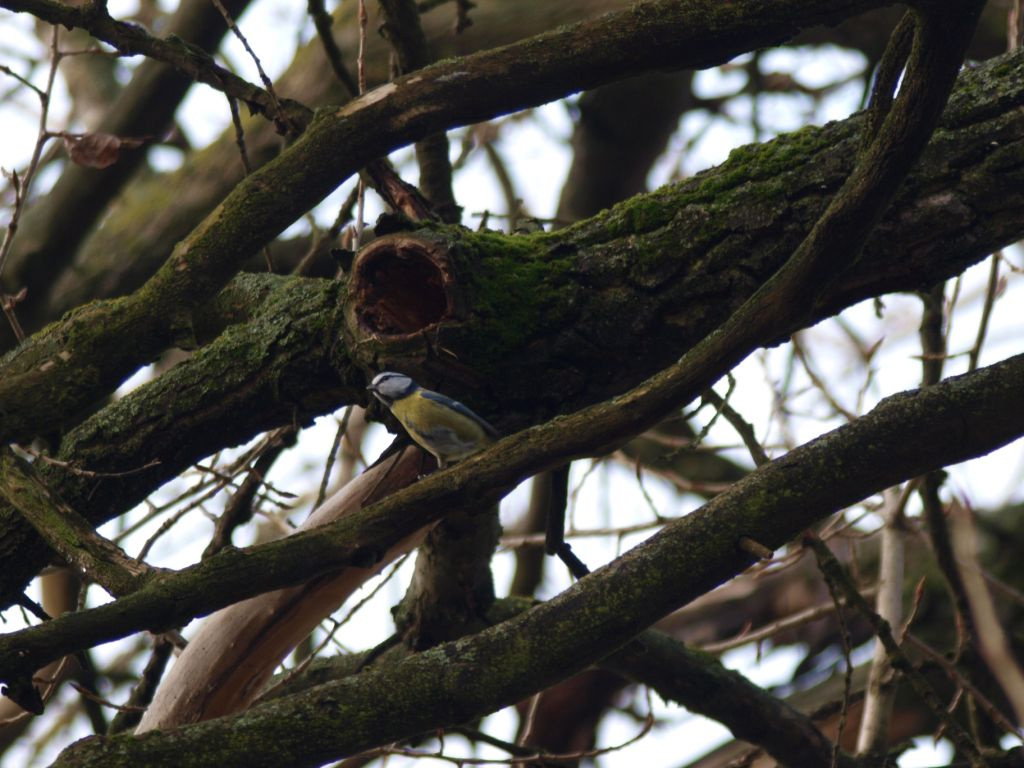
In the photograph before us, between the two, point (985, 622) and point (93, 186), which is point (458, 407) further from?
point (93, 186)

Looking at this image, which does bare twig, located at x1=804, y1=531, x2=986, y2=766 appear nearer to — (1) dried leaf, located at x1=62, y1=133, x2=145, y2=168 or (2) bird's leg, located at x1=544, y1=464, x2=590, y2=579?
(2) bird's leg, located at x1=544, y1=464, x2=590, y2=579

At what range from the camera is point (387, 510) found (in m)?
1.98

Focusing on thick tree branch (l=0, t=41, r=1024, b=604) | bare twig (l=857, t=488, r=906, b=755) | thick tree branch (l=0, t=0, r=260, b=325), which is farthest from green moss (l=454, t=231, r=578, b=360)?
thick tree branch (l=0, t=0, r=260, b=325)

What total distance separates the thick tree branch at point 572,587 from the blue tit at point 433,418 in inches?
21.9

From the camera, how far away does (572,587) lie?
6.93ft

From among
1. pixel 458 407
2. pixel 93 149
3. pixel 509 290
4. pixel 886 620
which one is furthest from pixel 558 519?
pixel 93 149

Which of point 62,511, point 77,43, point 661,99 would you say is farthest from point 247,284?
point 77,43

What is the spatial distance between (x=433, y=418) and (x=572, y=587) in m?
0.76

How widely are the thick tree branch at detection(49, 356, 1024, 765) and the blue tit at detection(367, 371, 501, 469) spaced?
557mm

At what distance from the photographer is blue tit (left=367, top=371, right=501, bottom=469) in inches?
104

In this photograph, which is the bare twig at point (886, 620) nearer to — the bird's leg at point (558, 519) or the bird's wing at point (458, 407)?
the bird's leg at point (558, 519)

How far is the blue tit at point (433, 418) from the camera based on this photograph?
8.65 feet

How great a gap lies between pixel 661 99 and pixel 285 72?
1.71m

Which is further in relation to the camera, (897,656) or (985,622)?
(985,622)
